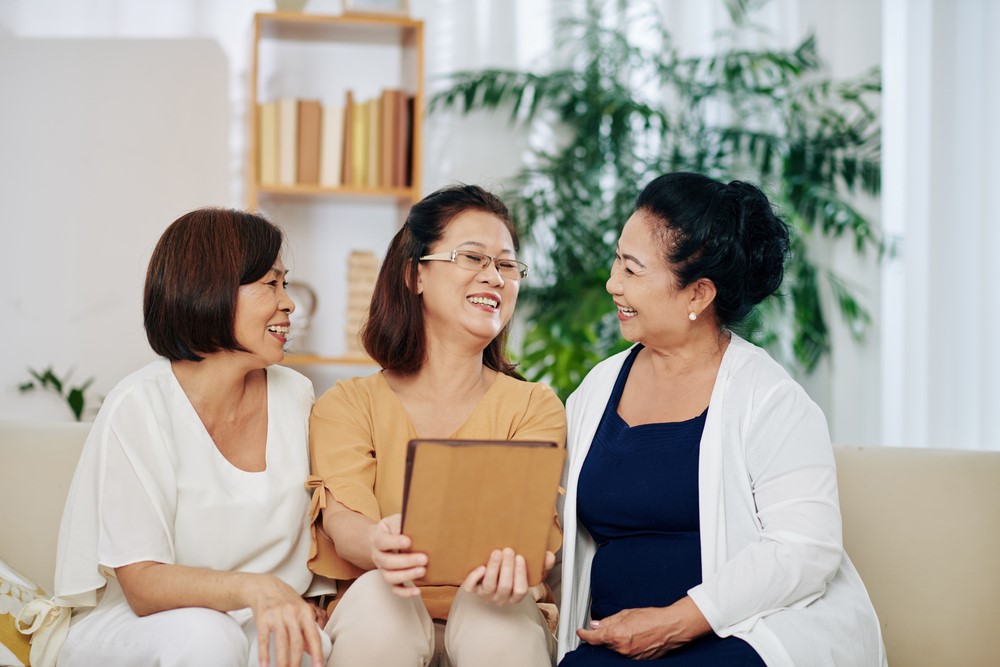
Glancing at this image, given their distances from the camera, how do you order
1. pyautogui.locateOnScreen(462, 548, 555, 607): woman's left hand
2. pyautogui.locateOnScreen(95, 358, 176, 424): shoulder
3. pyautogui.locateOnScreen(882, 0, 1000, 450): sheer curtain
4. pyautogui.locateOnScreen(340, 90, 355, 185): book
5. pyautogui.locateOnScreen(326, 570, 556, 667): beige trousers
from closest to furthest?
pyautogui.locateOnScreen(462, 548, 555, 607): woman's left hand
pyautogui.locateOnScreen(326, 570, 556, 667): beige trousers
pyautogui.locateOnScreen(95, 358, 176, 424): shoulder
pyautogui.locateOnScreen(882, 0, 1000, 450): sheer curtain
pyautogui.locateOnScreen(340, 90, 355, 185): book

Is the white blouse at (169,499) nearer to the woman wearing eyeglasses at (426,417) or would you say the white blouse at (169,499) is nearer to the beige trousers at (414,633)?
the woman wearing eyeglasses at (426,417)

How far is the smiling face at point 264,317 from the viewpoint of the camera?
1.89m

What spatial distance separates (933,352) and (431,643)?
202 cm

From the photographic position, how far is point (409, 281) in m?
2.16

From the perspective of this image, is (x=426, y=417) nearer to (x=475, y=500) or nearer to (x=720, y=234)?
(x=475, y=500)

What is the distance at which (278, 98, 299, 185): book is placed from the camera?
3.60m

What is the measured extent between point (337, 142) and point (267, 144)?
0.24 metres

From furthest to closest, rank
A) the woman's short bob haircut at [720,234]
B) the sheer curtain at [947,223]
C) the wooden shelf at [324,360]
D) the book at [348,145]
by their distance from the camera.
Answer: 1. the book at [348,145]
2. the wooden shelf at [324,360]
3. the sheer curtain at [947,223]
4. the woman's short bob haircut at [720,234]

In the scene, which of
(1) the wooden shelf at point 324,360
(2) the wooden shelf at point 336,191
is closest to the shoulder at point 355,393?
(1) the wooden shelf at point 324,360

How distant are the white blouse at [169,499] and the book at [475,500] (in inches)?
16.0

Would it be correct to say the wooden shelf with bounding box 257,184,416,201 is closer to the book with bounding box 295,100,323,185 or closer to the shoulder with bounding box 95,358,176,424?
the book with bounding box 295,100,323,185

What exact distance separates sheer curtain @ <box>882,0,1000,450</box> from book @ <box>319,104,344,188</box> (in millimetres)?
1856

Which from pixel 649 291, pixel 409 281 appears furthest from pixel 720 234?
pixel 409 281

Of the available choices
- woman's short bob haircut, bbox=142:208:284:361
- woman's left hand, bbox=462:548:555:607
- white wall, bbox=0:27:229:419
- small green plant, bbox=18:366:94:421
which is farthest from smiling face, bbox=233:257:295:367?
white wall, bbox=0:27:229:419
